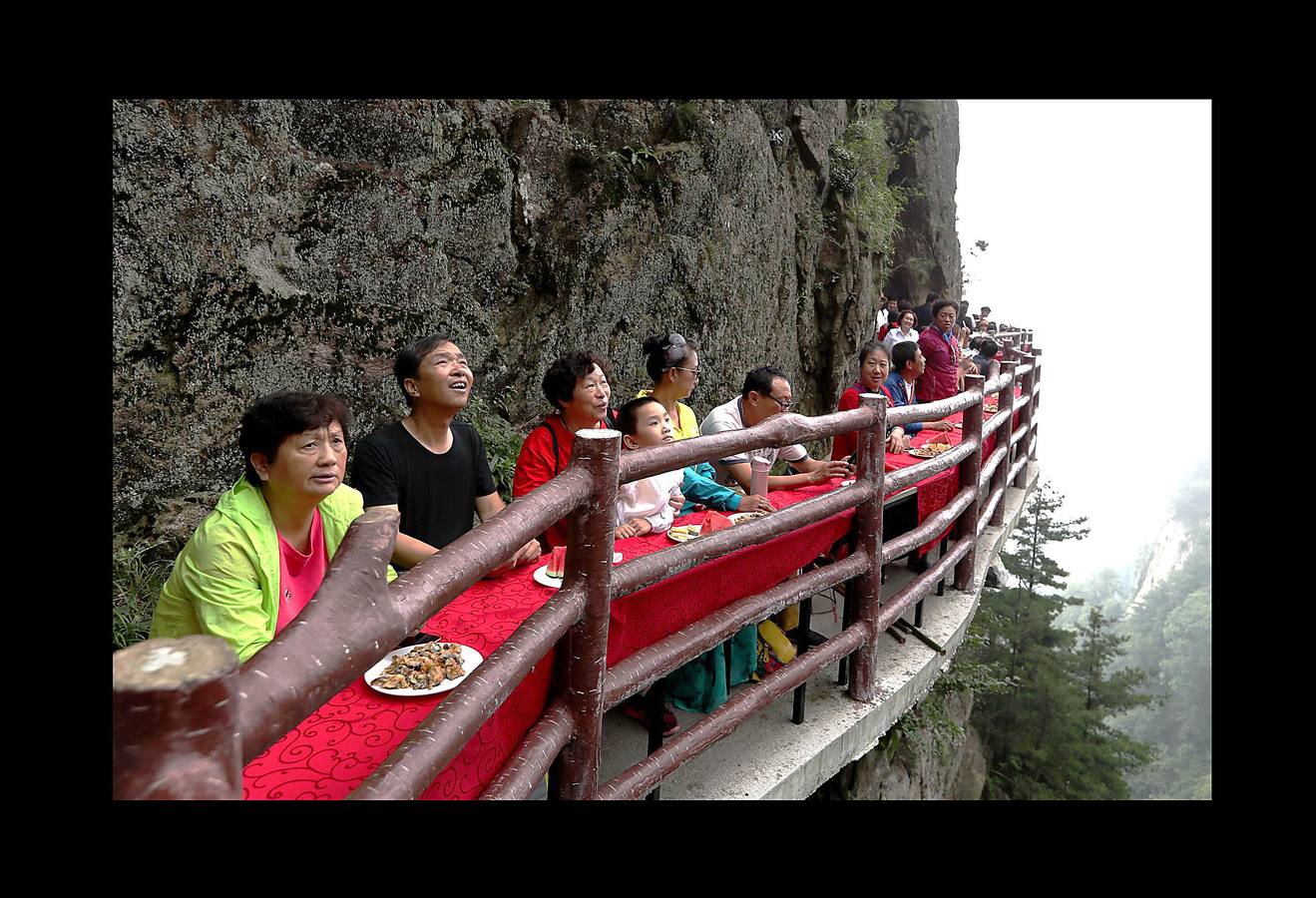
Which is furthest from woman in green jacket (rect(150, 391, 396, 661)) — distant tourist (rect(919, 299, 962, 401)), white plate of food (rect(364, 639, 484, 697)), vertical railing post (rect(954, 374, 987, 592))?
distant tourist (rect(919, 299, 962, 401))

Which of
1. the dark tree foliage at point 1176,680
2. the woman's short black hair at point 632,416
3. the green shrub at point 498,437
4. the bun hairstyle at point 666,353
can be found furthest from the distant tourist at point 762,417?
the dark tree foliage at point 1176,680

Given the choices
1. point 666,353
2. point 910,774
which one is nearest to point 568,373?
point 666,353

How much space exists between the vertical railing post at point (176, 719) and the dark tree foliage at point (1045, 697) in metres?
14.1

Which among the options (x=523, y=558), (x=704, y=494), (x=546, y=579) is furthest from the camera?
(x=704, y=494)

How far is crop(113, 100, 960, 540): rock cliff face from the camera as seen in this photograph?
14.8 feet

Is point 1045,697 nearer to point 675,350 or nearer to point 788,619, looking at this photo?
point 788,619

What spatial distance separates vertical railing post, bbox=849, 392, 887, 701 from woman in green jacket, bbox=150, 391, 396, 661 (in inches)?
81.9

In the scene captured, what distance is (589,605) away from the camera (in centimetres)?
196

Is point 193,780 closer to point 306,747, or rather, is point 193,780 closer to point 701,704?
point 306,747

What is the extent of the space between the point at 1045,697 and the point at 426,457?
69.5ft

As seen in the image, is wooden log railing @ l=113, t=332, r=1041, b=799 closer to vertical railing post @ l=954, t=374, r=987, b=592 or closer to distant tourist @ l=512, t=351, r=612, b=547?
vertical railing post @ l=954, t=374, r=987, b=592

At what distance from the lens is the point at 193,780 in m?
0.74

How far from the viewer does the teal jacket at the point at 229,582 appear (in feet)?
6.23

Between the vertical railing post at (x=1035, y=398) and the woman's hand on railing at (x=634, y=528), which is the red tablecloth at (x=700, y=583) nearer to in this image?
the woman's hand on railing at (x=634, y=528)
